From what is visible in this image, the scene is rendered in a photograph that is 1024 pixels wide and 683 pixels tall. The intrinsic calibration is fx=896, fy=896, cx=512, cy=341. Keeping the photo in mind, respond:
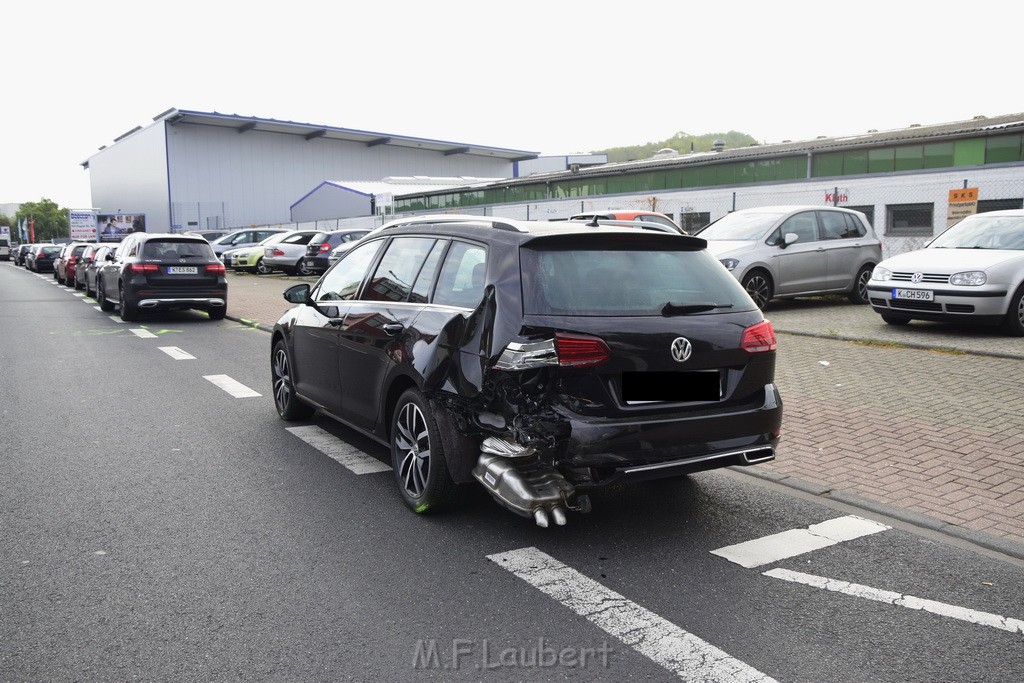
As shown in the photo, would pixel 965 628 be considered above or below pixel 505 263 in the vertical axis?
below

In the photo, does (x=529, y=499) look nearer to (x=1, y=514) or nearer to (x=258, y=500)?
(x=258, y=500)

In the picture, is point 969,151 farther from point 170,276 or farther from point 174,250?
point 170,276

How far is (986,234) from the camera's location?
39.5 ft

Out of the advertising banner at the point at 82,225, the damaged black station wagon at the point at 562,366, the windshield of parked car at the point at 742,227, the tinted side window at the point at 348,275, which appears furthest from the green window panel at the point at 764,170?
the advertising banner at the point at 82,225

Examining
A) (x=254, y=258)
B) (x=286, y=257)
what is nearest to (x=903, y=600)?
(x=286, y=257)

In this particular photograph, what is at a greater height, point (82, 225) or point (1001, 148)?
point (1001, 148)

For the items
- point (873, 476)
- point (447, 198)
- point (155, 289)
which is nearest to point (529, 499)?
point (873, 476)

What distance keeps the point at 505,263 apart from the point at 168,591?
2164mm

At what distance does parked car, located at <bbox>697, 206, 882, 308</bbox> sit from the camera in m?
14.4

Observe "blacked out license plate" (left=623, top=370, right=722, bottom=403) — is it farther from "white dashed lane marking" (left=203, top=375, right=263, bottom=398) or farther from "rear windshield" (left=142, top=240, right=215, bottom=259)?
"rear windshield" (left=142, top=240, right=215, bottom=259)

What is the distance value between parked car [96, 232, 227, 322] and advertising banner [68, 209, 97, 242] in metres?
52.6

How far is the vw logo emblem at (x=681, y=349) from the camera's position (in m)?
4.36

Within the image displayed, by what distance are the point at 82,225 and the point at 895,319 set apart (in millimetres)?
63847

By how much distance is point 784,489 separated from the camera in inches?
217
